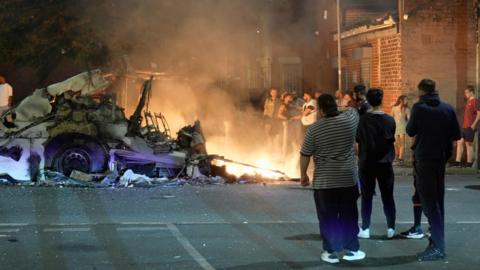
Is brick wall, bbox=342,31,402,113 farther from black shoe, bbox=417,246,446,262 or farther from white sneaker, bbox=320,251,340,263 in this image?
white sneaker, bbox=320,251,340,263

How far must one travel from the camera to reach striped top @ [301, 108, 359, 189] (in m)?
5.14

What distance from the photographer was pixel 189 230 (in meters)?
6.34

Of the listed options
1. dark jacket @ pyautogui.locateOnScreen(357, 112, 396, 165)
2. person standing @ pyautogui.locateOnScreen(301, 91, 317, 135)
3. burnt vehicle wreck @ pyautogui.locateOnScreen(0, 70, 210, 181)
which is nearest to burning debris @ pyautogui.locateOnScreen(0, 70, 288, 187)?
burnt vehicle wreck @ pyautogui.locateOnScreen(0, 70, 210, 181)

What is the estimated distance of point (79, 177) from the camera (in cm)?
926

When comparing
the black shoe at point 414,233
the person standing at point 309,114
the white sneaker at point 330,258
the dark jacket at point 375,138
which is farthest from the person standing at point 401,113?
the white sneaker at point 330,258

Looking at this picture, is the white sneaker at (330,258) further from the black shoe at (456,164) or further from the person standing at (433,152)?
the black shoe at (456,164)

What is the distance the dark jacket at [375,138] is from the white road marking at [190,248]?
1.72 metres

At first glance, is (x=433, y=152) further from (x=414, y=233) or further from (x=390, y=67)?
(x=390, y=67)

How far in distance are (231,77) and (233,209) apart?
297 inches

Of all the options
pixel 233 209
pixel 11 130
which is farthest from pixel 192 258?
pixel 11 130

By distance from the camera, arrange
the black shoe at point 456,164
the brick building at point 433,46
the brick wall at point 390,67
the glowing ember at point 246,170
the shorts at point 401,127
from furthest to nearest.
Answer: the brick wall at point 390,67 < the brick building at point 433,46 < the shorts at point 401,127 < the black shoe at point 456,164 < the glowing ember at point 246,170

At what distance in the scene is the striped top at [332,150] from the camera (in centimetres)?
514

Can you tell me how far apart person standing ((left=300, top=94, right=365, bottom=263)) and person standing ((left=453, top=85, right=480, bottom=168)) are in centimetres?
670

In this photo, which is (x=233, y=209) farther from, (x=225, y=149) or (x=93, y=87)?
(x=225, y=149)
